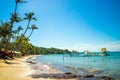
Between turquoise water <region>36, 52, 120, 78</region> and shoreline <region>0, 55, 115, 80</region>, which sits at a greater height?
shoreline <region>0, 55, 115, 80</region>

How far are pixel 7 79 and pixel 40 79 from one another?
3.26 m

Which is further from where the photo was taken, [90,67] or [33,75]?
[90,67]

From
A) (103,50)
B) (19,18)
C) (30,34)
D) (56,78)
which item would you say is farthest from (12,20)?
(103,50)

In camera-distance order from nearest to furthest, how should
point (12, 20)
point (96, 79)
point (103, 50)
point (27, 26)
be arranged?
1. point (96, 79)
2. point (12, 20)
3. point (27, 26)
4. point (103, 50)

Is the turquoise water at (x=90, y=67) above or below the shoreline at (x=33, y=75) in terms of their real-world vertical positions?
below

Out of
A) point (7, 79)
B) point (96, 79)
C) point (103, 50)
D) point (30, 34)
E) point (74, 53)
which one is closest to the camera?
point (7, 79)

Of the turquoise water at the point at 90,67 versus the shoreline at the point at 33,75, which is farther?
the turquoise water at the point at 90,67

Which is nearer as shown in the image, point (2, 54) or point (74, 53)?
point (2, 54)

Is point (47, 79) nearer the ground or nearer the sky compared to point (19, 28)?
nearer the ground

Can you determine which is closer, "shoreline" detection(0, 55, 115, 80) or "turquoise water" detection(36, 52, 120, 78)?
"shoreline" detection(0, 55, 115, 80)

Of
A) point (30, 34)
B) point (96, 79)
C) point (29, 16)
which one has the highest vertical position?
point (29, 16)

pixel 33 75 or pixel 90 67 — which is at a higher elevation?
pixel 33 75

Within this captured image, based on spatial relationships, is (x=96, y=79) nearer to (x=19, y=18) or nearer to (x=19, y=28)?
(x=19, y=18)

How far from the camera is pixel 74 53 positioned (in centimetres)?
13538
